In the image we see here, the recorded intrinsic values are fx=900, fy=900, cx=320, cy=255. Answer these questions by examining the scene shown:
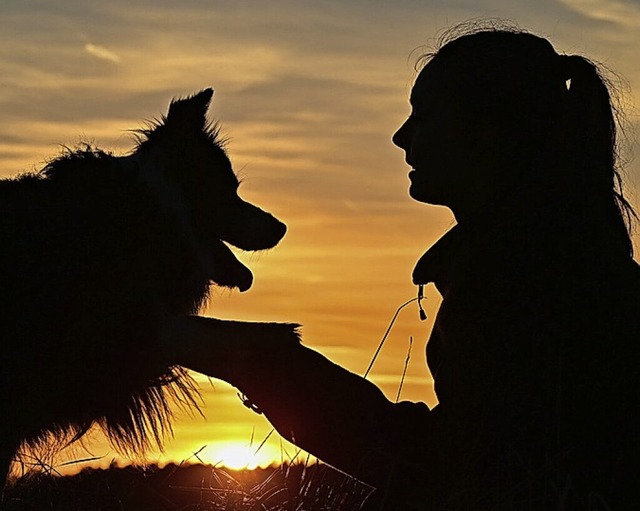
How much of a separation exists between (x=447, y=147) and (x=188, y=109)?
8.79 feet

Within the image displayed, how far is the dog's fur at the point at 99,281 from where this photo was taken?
14.5 feet

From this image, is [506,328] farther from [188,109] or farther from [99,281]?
[188,109]

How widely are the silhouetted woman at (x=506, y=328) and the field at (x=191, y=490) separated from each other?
29 cm

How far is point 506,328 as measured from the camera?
2.47 meters

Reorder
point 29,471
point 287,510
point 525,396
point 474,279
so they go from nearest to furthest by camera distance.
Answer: point 525,396
point 474,279
point 287,510
point 29,471

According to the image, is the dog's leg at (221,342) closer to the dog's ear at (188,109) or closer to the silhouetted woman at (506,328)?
the silhouetted woman at (506,328)

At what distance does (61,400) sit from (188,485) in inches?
58.1

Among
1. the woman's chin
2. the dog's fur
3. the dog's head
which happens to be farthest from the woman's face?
the dog's head

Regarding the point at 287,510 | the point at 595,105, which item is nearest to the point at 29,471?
the point at 287,510

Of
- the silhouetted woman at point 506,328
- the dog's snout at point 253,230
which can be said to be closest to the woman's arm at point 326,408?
the silhouetted woman at point 506,328

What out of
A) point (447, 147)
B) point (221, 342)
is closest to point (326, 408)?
Result: point (221, 342)

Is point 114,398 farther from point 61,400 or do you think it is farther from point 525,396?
point 525,396

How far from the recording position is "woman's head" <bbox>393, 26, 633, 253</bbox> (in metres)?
2.82

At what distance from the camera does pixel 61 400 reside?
466 cm
